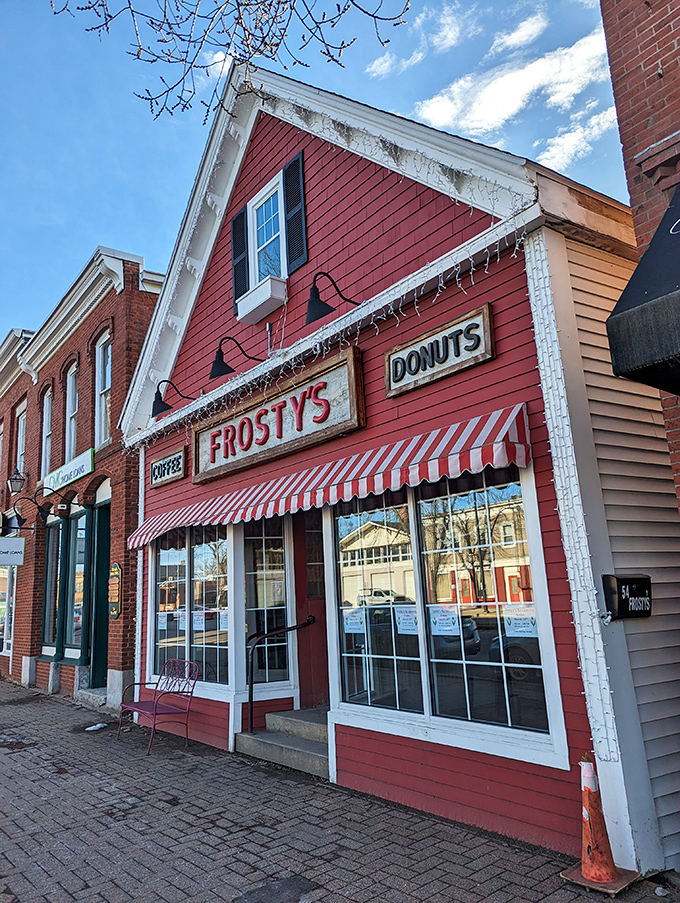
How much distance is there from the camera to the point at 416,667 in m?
5.45

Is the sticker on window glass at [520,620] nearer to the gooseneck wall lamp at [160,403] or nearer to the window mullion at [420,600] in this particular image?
the window mullion at [420,600]

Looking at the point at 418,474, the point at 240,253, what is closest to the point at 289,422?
the point at 418,474

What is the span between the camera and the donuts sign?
250 inches

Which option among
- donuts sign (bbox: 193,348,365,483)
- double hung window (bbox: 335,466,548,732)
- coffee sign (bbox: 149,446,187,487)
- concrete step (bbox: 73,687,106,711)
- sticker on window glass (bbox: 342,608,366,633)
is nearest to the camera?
double hung window (bbox: 335,466,548,732)

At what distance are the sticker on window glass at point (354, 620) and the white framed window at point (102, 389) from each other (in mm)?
7501

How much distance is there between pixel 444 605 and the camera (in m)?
5.27

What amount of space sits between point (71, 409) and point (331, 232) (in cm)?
913

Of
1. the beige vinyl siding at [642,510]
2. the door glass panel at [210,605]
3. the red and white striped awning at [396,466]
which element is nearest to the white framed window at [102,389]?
the door glass panel at [210,605]

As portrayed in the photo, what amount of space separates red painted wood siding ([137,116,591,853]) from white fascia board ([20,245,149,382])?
452 cm

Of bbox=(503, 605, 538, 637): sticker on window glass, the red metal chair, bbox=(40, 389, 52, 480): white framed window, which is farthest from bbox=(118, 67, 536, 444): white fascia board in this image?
bbox=(40, 389, 52, 480): white framed window

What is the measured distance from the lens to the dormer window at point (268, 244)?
7.54m

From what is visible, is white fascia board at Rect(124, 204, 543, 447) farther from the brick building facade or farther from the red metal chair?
the red metal chair

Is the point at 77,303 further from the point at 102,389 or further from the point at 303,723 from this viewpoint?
the point at 303,723

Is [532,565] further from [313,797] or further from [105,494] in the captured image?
[105,494]
